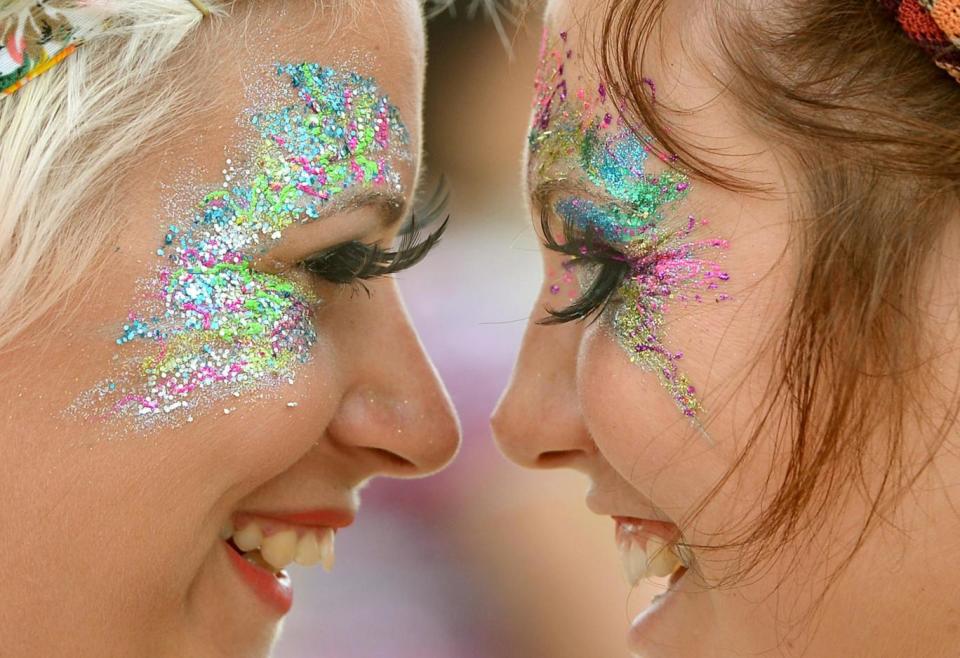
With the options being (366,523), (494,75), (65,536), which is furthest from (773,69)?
(494,75)

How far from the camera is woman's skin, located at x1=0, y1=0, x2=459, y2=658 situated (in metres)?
1.05

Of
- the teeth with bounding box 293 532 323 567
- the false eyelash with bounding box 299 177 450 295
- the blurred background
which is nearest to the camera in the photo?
the false eyelash with bounding box 299 177 450 295

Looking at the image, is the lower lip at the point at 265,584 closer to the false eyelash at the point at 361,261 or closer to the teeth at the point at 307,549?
the teeth at the point at 307,549

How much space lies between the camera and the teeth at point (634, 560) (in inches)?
54.5

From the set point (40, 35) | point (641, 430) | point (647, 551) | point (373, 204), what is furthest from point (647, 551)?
point (40, 35)

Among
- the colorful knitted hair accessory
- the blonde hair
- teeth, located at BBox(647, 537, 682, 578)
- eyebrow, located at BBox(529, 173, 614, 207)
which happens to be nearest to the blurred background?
teeth, located at BBox(647, 537, 682, 578)

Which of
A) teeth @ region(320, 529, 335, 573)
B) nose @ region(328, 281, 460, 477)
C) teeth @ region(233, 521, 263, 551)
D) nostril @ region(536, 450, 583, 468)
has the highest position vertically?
nose @ region(328, 281, 460, 477)

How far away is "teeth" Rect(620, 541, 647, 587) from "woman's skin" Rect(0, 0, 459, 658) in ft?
1.17

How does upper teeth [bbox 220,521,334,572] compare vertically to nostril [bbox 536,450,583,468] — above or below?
below

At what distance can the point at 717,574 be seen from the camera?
1.13 m

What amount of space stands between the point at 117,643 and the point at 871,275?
0.83 meters

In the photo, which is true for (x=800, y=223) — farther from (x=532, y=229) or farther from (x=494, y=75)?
(x=494, y=75)

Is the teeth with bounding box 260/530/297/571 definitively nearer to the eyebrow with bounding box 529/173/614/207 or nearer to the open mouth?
the open mouth

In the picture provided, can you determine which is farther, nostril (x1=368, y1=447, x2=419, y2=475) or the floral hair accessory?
nostril (x1=368, y1=447, x2=419, y2=475)
